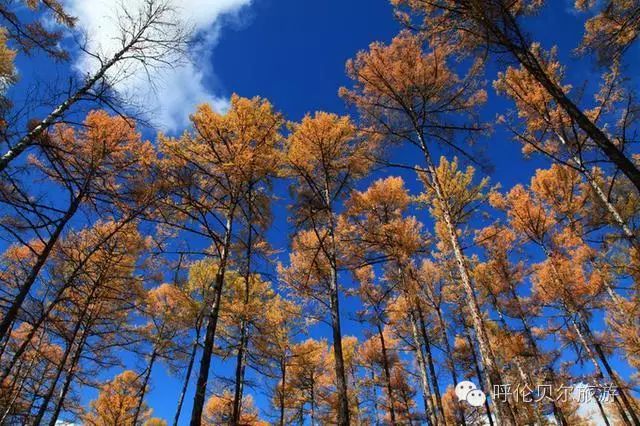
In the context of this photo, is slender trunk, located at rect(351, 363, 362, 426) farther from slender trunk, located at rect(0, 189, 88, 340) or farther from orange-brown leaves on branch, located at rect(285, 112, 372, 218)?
slender trunk, located at rect(0, 189, 88, 340)

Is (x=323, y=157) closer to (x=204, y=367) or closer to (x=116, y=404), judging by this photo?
(x=204, y=367)

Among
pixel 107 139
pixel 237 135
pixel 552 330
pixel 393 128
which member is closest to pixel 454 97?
pixel 393 128

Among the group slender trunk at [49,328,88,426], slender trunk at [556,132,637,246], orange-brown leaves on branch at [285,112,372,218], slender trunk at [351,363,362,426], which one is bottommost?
slender trunk at [49,328,88,426]

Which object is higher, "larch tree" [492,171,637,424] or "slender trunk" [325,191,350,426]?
"larch tree" [492,171,637,424]

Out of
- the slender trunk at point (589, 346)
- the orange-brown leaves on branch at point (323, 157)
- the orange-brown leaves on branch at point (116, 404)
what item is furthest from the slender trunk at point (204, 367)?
the slender trunk at point (589, 346)

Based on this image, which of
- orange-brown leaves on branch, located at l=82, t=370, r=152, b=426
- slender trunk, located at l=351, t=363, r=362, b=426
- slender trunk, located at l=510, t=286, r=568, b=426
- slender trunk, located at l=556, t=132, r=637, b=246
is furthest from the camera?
slender trunk, located at l=351, t=363, r=362, b=426

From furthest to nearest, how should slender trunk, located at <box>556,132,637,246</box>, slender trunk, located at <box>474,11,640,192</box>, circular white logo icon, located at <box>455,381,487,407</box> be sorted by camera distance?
slender trunk, located at <box>556,132,637,246</box>
circular white logo icon, located at <box>455,381,487,407</box>
slender trunk, located at <box>474,11,640,192</box>

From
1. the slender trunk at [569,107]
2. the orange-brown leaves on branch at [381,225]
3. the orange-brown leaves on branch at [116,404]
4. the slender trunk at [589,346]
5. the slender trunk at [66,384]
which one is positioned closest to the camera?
the slender trunk at [569,107]

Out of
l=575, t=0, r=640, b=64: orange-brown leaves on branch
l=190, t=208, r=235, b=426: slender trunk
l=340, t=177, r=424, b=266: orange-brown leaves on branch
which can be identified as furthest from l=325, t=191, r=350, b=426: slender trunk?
l=575, t=0, r=640, b=64: orange-brown leaves on branch

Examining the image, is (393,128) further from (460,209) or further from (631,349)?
(631,349)

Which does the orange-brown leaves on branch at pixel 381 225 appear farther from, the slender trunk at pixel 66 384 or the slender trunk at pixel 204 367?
the slender trunk at pixel 66 384

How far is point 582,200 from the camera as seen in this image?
40.2 ft

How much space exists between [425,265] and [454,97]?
23.4 ft

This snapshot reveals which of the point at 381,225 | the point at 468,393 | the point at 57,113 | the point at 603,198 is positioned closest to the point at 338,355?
the point at 468,393
